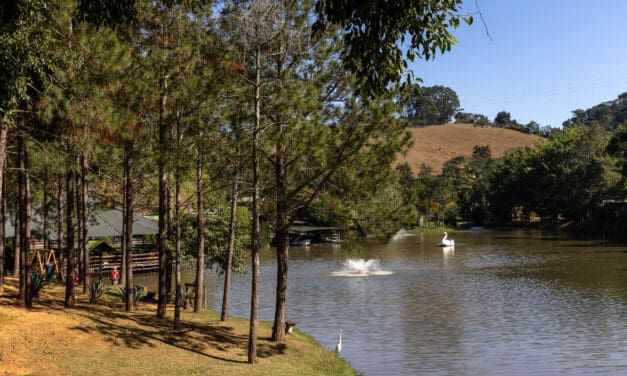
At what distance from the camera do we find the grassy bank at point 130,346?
1434cm

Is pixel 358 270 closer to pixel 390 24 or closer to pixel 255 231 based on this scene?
pixel 255 231

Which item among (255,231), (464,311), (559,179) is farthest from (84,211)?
(559,179)

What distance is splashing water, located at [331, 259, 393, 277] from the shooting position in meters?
44.4

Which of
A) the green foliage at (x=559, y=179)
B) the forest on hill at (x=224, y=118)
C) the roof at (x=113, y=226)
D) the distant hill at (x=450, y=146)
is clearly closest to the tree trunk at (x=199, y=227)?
the forest on hill at (x=224, y=118)

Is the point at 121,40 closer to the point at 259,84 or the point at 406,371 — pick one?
the point at 259,84

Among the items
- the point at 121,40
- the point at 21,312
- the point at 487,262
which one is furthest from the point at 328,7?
the point at 487,262

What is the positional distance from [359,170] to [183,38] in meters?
6.62

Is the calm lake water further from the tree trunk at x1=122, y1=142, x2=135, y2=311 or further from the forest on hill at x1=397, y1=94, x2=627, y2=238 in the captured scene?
the forest on hill at x1=397, y1=94, x2=627, y2=238

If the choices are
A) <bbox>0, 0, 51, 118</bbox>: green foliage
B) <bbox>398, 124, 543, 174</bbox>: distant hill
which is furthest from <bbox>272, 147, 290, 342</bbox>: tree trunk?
<bbox>398, 124, 543, 174</bbox>: distant hill

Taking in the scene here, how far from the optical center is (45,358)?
14.2 meters

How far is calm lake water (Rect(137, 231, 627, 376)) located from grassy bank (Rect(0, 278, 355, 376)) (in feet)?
9.86

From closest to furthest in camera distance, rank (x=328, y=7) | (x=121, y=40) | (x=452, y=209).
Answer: (x=328, y=7) < (x=121, y=40) < (x=452, y=209)

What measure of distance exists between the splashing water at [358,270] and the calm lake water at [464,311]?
21 centimetres

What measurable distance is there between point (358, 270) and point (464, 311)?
16.5 m
